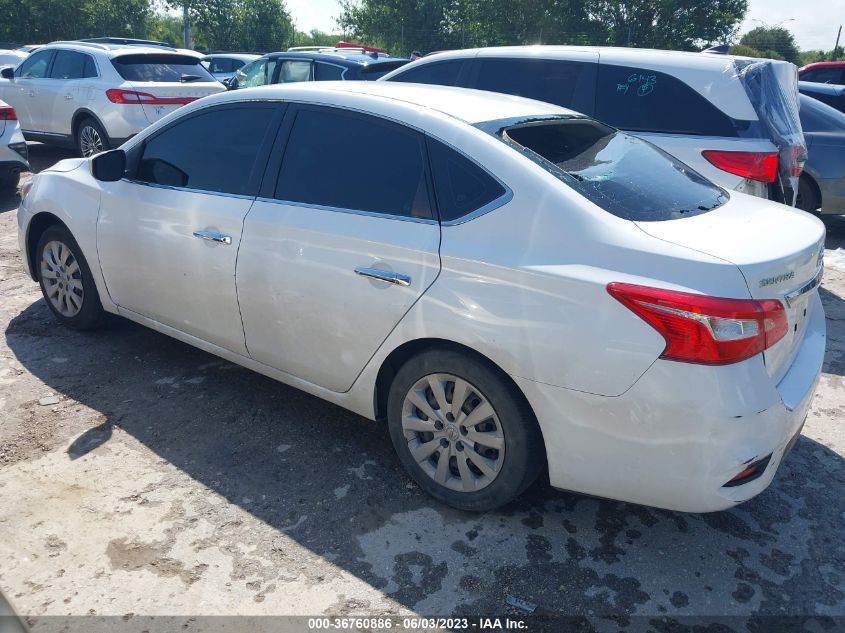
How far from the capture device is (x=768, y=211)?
10.1ft

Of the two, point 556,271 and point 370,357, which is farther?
point 370,357

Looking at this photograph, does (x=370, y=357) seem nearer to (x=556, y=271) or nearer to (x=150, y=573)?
(x=556, y=271)

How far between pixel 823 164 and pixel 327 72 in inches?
261

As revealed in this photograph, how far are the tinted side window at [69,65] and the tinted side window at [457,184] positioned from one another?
28.2 feet

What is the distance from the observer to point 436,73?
6.46 m

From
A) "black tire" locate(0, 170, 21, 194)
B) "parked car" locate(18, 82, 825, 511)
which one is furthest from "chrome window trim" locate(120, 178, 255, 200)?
"black tire" locate(0, 170, 21, 194)

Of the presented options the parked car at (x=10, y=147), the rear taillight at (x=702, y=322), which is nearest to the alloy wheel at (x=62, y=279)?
the rear taillight at (x=702, y=322)

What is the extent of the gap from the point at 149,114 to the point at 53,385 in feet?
20.5

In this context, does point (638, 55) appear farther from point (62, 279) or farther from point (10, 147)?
point (10, 147)

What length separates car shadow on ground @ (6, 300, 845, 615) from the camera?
2.59m

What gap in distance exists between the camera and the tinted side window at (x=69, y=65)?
9719 mm

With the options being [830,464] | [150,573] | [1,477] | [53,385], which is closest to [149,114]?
[53,385]

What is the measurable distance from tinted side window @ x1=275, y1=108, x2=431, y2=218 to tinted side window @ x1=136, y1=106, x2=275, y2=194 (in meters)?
0.26

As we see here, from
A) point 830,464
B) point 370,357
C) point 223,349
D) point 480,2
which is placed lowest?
point 830,464
